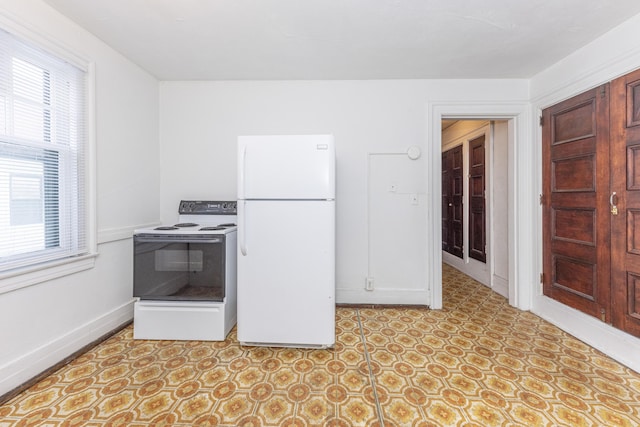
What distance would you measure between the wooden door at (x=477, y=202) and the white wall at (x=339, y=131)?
1089 mm

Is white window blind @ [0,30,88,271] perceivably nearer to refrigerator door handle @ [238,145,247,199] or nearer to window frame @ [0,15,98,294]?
window frame @ [0,15,98,294]

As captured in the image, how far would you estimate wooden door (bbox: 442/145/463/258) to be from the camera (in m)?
4.13

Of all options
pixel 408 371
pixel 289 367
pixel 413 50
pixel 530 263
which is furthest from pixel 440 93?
pixel 289 367

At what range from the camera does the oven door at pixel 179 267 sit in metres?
2.10

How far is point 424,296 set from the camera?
2756 mm

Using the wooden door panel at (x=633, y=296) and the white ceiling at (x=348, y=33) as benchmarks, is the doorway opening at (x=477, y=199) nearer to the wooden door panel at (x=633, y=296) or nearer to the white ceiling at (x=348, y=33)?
the white ceiling at (x=348, y=33)

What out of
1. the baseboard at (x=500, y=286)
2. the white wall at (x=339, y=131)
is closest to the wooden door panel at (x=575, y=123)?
the white wall at (x=339, y=131)

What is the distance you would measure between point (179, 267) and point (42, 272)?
0.79m

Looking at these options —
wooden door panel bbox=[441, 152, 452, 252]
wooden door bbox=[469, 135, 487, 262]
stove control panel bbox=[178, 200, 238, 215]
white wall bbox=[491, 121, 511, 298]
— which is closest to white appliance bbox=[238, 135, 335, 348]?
stove control panel bbox=[178, 200, 238, 215]

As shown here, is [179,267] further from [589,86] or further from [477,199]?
[477,199]

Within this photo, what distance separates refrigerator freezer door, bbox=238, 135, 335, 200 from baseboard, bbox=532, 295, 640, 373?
2.27 meters

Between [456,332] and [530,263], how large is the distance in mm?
1188

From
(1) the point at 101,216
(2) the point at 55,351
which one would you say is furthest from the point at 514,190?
(2) the point at 55,351

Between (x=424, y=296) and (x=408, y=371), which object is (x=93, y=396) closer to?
(x=408, y=371)
